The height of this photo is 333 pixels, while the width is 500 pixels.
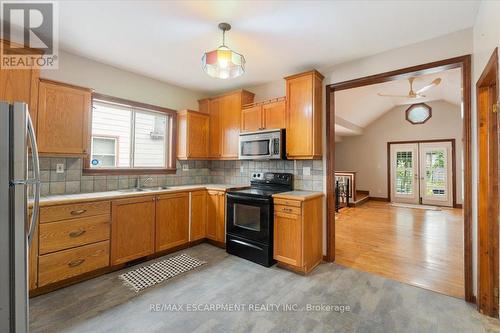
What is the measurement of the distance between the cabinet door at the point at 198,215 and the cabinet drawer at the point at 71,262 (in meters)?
1.19

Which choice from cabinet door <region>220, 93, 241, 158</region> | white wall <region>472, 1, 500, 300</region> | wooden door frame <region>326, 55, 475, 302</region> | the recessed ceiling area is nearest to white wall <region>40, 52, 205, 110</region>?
cabinet door <region>220, 93, 241, 158</region>

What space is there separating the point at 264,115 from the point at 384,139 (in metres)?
6.72

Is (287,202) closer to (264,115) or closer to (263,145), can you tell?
(263,145)

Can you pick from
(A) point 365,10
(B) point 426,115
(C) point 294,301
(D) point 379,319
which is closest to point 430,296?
(D) point 379,319

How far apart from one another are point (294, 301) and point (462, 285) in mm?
1889

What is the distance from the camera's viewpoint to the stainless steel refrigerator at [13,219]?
1.09 metres

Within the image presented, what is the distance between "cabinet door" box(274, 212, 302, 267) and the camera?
266 cm

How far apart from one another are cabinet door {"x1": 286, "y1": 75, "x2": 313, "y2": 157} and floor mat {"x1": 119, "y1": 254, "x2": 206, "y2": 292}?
6.38 ft

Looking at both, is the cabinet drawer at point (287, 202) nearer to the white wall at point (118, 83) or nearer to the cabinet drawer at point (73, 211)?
the cabinet drawer at point (73, 211)

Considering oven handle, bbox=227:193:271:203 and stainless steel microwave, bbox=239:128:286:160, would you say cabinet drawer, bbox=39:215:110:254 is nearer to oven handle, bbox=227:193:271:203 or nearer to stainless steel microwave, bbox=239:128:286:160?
oven handle, bbox=227:193:271:203

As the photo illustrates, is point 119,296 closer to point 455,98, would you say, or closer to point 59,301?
point 59,301

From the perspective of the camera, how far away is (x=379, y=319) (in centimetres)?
191

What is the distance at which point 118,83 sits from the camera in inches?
127

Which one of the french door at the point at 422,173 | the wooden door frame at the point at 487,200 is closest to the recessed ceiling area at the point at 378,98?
the french door at the point at 422,173
